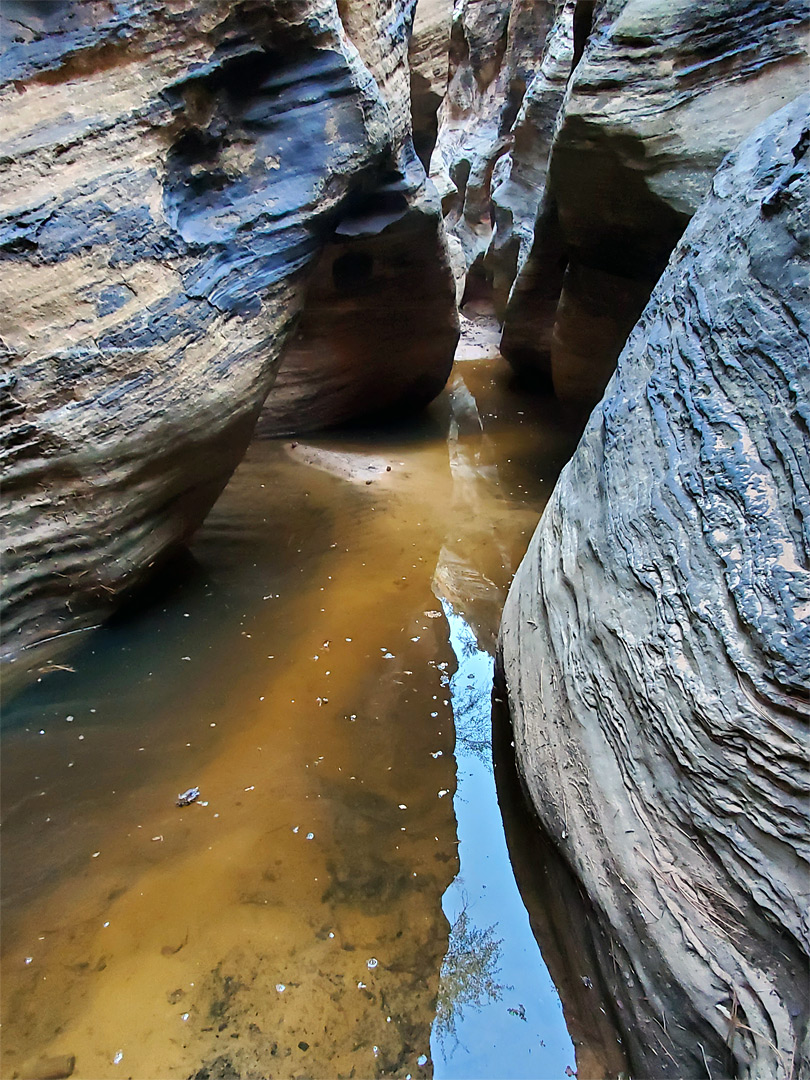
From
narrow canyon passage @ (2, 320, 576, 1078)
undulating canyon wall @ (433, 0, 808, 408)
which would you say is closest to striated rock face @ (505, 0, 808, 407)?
undulating canyon wall @ (433, 0, 808, 408)

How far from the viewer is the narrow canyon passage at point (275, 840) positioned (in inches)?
67.2

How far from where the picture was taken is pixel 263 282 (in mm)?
3414

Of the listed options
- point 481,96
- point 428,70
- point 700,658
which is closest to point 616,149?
point 700,658

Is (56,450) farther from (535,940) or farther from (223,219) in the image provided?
(535,940)

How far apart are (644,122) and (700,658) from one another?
3390 mm

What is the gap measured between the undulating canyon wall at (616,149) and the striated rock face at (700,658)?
135cm

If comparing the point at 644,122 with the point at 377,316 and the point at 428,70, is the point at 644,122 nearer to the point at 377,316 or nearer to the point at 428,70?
the point at 377,316

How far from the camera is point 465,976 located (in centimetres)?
187

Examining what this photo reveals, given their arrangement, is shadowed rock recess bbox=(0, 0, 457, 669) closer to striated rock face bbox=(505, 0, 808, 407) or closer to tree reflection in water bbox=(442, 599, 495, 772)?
striated rock face bbox=(505, 0, 808, 407)

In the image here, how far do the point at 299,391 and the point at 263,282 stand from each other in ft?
8.11

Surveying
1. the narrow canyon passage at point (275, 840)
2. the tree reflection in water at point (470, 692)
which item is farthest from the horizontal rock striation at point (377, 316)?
the tree reflection in water at point (470, 692)

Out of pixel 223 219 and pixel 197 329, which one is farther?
pixel 223 219

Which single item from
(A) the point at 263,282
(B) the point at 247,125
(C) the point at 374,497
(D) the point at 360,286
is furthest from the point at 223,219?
(D) the point at 360,286

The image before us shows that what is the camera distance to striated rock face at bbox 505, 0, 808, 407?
350 centimetres
